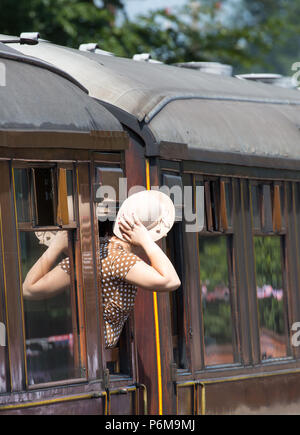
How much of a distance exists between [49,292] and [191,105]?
2322 millimetres

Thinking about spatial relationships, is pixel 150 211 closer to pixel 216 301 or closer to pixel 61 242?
pixel 61 242

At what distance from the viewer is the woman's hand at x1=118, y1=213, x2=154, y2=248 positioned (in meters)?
6.52

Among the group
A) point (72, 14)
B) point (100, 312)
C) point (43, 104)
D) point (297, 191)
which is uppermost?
point (72, 14)

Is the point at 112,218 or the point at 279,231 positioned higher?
the point at 112,218

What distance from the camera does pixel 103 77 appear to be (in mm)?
7801

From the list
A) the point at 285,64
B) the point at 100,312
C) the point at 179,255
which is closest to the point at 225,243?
the point at 179,255

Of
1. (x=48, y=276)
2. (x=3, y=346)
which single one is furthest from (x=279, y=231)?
(x=3, y=346)

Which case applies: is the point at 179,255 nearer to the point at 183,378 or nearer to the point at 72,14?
the point at 183,378

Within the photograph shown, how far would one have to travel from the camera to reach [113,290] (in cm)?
677

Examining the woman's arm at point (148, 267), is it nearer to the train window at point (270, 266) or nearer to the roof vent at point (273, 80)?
the train window at point (270, 266)

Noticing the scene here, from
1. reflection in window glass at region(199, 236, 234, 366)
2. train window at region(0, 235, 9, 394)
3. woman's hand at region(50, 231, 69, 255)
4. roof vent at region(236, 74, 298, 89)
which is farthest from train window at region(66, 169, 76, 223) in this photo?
roof vent at region(236, 74, 298, 89)

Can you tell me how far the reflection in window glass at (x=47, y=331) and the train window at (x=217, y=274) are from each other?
1.51m

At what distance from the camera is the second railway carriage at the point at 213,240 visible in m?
7.34

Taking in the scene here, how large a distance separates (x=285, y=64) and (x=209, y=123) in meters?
63.1
